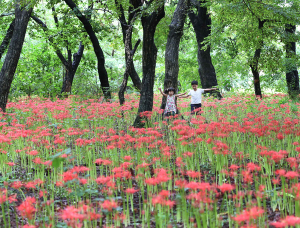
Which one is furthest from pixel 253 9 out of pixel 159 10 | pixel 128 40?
pixel 128 40

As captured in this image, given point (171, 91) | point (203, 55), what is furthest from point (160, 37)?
Result: point (171, 91)

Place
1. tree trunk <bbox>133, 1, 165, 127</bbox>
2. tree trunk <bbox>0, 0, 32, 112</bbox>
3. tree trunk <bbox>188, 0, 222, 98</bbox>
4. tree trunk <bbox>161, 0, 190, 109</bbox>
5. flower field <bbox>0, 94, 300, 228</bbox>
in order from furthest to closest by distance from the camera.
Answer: tree trunk <bbox>188, 0, 222, 98</bbox>, tree trunk <bbox>0, 0, 32, 112</bbox>, tree trunk <bbox>161, 0, 190, 109</bbox>, tree trunk <bbox>133, 1, 165, 127</bbox>, flower field <bbox>0, 94, 300, 228</bbox>

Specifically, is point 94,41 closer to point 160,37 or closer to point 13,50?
point 160,37

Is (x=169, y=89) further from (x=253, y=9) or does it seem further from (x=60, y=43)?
(x=60, y=43)

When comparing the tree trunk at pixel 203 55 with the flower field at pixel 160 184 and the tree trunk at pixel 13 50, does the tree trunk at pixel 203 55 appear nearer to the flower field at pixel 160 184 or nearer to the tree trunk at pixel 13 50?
the flower field at pixel 160 184

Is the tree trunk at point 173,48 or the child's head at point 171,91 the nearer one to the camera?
the child's head at point 171,91

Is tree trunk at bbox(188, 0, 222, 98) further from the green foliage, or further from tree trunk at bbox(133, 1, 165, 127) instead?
tree trunk at bbox(133, 1, 165, 127)

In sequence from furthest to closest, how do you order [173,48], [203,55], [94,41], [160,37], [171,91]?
[160,37] < [203,55] < [94,41] < [173,48] < [171,91]

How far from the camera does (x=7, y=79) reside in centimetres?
951

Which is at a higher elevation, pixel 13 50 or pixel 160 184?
pixel 13 50

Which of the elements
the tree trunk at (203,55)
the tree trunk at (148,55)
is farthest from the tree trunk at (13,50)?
the tree trunk at (203,55)

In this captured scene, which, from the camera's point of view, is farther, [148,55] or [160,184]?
[148,55]

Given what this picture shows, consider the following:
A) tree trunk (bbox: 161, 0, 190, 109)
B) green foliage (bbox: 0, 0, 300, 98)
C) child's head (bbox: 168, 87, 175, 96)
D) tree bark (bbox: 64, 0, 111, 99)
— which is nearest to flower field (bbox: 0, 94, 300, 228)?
child's head (bbox: 168, 87, 175, 96)

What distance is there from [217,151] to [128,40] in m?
6.84
